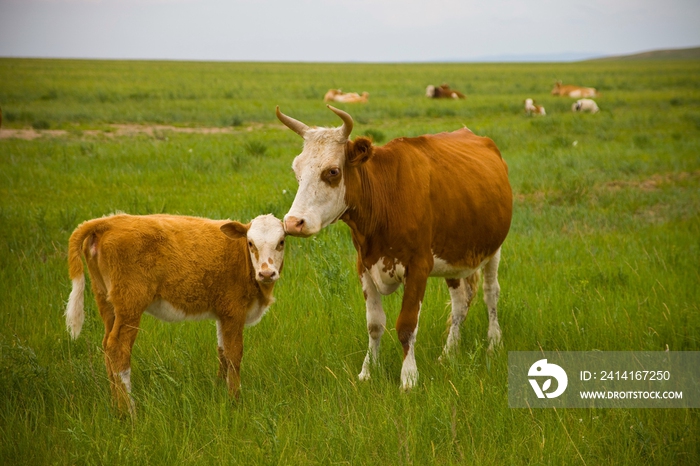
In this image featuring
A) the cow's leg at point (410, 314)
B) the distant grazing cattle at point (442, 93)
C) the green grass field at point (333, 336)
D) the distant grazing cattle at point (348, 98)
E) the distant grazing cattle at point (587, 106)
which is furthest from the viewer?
the distant grazing cattle at point (442, 93)

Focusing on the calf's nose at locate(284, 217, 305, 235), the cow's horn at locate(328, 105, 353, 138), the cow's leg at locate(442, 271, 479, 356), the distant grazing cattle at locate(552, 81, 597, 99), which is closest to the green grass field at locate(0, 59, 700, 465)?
the cow's leg at locate(442, 271, 479, 356)

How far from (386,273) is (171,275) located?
5.35 feet

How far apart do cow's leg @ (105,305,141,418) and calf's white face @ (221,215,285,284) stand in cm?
85

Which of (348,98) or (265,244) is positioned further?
(348,98)

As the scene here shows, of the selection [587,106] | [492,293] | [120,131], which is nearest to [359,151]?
[492,293]

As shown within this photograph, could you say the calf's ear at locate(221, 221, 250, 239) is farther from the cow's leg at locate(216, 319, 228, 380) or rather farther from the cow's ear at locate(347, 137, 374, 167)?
the cow's ear at locate(347, 137, 374, 167)

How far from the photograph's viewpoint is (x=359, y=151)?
4641 mm

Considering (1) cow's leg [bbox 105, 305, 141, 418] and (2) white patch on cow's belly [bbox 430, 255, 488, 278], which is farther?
(2) white patch on cow's belly [bbox 430, 255, 488, 278]

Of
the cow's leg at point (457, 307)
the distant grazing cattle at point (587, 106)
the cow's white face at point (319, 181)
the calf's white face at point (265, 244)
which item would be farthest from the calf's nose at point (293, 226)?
the distant grazing cattle at point (587, 106)

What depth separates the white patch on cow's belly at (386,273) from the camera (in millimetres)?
4969

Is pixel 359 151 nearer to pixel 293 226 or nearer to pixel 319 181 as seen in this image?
pixel 319 181

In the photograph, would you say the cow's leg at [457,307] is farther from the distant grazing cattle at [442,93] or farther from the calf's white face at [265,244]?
the distant grazing cattle at [442,93]

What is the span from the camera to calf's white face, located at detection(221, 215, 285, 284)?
4.27m

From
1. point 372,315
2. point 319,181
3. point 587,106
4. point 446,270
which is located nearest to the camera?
point 319,181
